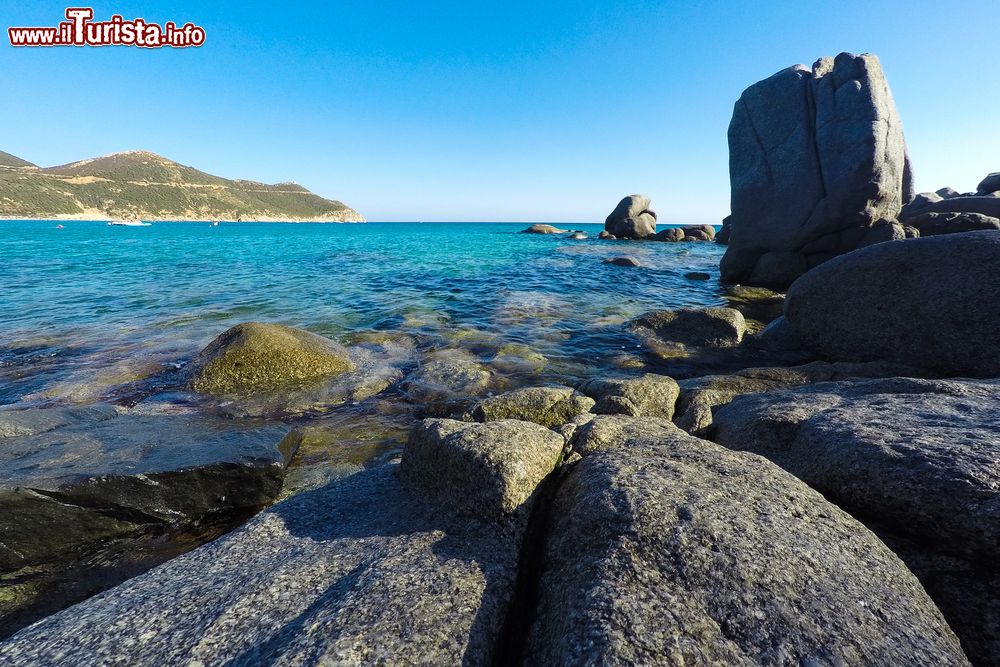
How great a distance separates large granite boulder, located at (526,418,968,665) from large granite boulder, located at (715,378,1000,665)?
1.50ft

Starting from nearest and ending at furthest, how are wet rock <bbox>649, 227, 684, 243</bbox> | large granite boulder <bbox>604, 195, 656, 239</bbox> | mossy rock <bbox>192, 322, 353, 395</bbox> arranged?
mossy rock <bbox>192, 322, 353, 395</bbox> → wet rock <bbox>649, 227, 684, 243</bbox> → large granite boulder <bbox>604, 195, 656, 239</bbox>

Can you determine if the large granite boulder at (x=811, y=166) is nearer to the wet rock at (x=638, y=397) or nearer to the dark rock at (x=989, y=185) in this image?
the wet rock at (x=638, y=397)

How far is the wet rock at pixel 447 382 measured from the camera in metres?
6.94

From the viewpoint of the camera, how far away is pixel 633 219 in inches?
2239

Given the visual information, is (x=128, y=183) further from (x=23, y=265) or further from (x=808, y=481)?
(x=808, y=481)

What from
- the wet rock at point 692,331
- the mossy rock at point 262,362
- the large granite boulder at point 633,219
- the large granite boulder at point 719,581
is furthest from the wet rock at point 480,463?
the large granite boulder at point 633,219

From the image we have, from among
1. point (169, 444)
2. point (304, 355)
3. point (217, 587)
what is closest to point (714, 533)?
point (217, 587)

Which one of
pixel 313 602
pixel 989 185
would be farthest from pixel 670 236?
pixel 313 602

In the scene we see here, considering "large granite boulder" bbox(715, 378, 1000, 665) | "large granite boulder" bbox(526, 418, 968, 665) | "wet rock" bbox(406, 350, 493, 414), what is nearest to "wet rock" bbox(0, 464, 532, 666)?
"large granite boulder" bbox(526, 418, 968, 665)

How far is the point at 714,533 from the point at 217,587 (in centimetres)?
304

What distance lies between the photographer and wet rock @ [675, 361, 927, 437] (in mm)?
6102

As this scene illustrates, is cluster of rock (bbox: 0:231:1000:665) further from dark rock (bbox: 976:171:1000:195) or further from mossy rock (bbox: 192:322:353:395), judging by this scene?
dark rock (bbox: 976:171:1000:195)

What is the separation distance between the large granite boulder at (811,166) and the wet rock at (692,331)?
35.6 feet

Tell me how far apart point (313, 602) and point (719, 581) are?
7.37 feet
